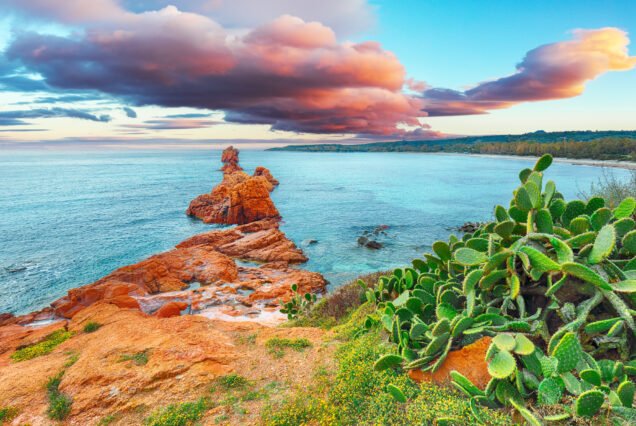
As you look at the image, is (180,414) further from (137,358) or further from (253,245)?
(253,245)

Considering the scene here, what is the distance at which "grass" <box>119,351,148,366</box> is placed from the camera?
7160mm

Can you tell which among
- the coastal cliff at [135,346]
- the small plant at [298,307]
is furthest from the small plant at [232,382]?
the small plant at [298,307]

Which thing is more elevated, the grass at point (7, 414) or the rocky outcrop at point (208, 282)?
the grass at point (7, 414)

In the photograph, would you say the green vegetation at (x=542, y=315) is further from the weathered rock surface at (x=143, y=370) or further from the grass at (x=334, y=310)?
the grass at (x=334, y=310)

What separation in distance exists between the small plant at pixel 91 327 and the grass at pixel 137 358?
4.29 meters

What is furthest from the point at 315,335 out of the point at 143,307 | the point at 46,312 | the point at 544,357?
the point at 46,312

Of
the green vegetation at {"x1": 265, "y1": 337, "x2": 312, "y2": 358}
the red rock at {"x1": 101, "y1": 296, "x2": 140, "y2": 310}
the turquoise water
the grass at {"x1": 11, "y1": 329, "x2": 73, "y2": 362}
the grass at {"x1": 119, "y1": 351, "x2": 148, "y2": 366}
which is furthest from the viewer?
the turquoise water

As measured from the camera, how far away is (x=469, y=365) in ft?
15.7

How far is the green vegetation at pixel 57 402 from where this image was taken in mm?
6031

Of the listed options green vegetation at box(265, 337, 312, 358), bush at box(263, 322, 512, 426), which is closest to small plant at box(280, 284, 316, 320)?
green vegetation at box(265, 337, 312, 358)

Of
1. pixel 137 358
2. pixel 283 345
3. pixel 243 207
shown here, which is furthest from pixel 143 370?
pixel 243 207

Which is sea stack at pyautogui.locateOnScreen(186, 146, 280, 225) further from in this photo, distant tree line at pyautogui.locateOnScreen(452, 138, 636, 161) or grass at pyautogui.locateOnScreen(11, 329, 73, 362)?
distant tree line at pyautogui.locateOnScreen(452, 138, 636, 161)

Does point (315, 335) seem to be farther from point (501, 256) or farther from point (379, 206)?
point (379, 206)

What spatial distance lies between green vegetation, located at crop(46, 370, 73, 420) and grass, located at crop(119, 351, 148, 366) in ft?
3.85
